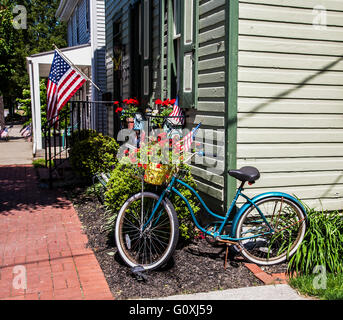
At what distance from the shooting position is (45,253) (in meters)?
5.09

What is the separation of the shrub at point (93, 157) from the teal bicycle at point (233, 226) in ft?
11.3

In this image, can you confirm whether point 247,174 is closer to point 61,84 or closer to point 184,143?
point 184,143

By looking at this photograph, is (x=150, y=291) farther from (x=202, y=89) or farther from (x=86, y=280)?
(x=202, y=89)

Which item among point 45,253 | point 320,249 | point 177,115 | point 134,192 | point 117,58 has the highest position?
point 117,58

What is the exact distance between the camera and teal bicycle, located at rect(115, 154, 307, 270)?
14.7 ft

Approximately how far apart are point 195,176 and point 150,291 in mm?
2417

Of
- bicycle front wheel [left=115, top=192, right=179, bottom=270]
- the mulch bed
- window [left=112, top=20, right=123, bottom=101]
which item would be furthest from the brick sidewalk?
window [left=112, top=20, right=123, bottom=101]

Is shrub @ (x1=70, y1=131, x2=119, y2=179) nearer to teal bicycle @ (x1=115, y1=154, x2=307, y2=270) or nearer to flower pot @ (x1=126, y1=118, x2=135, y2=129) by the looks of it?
flower pot @ (x1=126, y1=118, x2=135, y2=129)

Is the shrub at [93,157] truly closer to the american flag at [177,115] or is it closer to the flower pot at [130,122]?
the flower pot at [130,122]

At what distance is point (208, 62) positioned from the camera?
18.3 feet

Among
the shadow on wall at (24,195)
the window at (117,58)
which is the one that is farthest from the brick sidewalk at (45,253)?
the window at (117,58)

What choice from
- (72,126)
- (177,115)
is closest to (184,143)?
(177,115)

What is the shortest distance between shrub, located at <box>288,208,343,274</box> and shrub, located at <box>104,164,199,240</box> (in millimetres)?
1222

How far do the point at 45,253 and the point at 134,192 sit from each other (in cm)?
125
